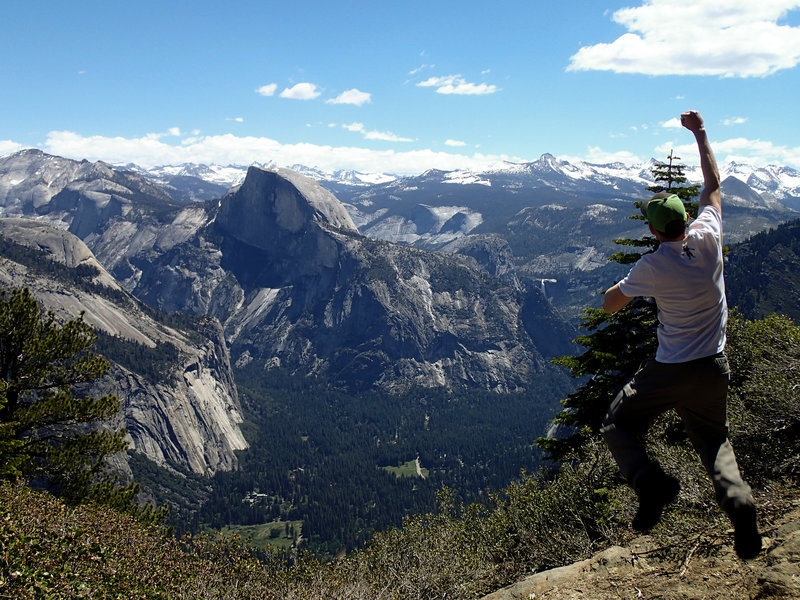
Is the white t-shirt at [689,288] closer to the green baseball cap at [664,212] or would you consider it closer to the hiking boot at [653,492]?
the green baseball cap at [664,212]

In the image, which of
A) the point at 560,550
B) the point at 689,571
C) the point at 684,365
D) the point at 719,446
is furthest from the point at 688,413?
the point at 560,550

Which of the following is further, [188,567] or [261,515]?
[261,515]

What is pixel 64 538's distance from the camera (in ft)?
30.8

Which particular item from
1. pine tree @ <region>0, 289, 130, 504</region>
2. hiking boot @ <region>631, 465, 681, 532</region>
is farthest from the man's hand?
→ pine tree @ <region>0, 289, 130, 504</region>

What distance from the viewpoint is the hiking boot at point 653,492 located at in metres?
6.08

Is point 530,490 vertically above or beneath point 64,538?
beneath

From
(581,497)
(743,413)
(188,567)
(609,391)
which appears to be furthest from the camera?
(609,391)

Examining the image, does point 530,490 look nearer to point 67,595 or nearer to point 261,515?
point 67,595

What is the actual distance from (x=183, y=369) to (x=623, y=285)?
213356 mm

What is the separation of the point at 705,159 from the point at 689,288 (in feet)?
7.74

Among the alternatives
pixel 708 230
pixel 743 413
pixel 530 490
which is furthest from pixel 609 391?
pixel 708 230

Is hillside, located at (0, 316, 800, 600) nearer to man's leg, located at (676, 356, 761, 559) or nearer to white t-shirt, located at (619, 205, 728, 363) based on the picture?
man's leg, located at (676, 356, 761, 559)

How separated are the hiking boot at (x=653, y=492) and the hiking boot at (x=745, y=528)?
572mm

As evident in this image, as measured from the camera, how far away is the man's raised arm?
22.1 ft
